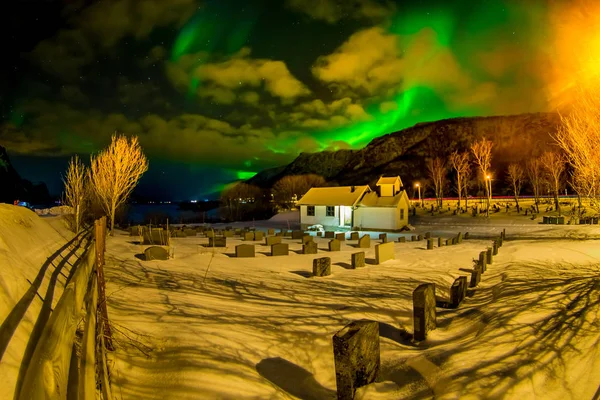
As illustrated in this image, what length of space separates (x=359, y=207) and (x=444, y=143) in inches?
5223

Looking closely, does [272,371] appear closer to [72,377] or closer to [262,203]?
[72,377]

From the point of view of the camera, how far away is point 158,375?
171 inches

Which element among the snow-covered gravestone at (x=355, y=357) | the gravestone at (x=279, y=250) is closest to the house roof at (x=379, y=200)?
the gravestone at (x=279, y=250)

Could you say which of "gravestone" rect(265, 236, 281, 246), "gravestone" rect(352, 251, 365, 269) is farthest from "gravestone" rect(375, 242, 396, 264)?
"gravestone" rect(265, 236, 281, 246)

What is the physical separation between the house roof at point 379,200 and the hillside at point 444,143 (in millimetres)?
87826

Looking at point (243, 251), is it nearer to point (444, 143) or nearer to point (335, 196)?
point (335, 196)

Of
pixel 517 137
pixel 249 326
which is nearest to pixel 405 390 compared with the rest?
pixel 249 326

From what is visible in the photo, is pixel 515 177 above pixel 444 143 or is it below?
below

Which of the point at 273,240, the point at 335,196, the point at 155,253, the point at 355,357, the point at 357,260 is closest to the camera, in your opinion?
the point at 355,357

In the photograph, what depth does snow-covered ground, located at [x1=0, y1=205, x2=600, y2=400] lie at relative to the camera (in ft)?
14.2

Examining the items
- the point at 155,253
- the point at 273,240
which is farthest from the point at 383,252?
the point at 155,253

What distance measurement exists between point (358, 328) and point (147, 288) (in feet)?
21.7

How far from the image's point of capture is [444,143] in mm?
153500

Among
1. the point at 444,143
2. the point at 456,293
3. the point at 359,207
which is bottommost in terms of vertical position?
the point at 456,293
